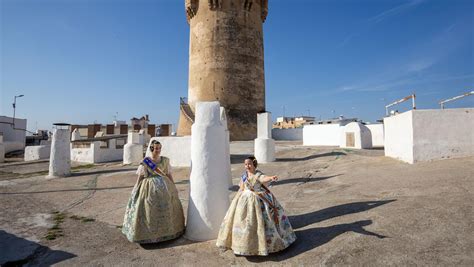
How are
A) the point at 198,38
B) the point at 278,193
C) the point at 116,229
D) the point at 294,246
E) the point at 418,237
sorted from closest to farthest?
the point at 418,237 → the point at 294,246 → the point at 116,229 → the point at 278,193 → the point at 198,38

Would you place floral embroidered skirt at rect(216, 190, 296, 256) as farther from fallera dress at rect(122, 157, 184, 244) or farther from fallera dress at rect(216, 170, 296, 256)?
fallera dress at rect(122, 157, 184, 244)

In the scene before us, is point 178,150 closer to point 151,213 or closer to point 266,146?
point 266,146

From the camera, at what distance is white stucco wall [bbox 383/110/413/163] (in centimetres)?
851

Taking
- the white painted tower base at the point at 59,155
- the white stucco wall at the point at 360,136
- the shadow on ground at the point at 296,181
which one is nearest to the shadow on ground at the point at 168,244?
the shadow on ground at the point at 296,181

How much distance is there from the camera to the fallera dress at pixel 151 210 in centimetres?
458

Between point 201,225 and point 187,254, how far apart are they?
23.7 inches

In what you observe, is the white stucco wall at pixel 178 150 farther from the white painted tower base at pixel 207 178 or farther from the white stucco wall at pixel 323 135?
the white stucco wall at pixel 323 135

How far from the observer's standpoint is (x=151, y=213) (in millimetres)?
4605

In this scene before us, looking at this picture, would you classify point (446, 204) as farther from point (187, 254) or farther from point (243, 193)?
point (187, 254)

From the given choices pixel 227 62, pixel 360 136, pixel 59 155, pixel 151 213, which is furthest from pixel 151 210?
pixel 227 62

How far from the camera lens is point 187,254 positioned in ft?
14.0

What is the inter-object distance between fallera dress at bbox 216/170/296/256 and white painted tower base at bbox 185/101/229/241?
676 millimetres

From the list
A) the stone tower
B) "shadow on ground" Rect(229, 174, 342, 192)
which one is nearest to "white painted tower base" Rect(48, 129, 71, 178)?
"shadow on ground" Rect(229, 174, 342, 192)

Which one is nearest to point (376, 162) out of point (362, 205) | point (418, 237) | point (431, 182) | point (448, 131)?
point (448, 131)
